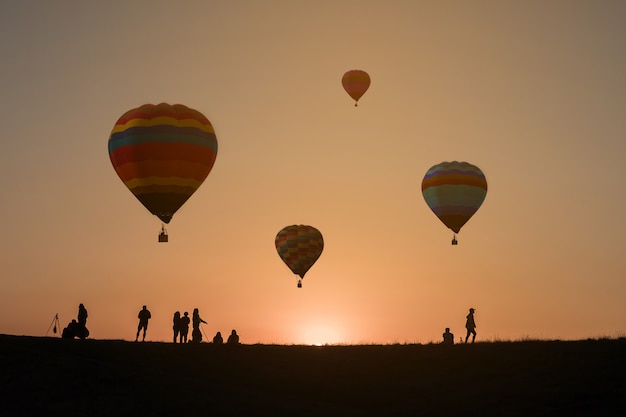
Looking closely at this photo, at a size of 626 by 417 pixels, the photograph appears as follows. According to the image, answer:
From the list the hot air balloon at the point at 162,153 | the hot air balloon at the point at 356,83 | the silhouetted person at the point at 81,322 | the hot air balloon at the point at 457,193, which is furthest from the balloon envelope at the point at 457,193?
the silhouetted person at the point at 81,322

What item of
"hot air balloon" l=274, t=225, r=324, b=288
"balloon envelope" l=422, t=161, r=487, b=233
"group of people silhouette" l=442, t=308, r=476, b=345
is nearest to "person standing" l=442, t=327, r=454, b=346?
"group of people silhouette" l=442, t=308, r=476, b=345

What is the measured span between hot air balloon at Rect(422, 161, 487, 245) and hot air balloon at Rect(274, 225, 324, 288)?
555 inches

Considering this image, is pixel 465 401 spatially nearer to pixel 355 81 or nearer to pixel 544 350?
pixel 544 350

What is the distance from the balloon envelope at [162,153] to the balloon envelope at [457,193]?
22281mm

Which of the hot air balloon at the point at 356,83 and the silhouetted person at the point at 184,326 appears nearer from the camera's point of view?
the silhouetted person at the point at 184,326

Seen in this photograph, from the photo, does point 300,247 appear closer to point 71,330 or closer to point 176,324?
point 176,324

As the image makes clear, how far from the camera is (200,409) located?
39.8m

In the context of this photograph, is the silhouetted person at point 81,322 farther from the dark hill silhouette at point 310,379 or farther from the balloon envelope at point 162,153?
the balloon envelope at point 162,153

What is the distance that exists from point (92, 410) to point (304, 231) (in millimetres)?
54917

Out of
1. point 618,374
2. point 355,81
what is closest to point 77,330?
point 618,374

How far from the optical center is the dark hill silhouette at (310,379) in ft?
130

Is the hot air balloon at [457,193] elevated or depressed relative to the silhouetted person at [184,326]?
elevated

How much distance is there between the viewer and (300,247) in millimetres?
92188

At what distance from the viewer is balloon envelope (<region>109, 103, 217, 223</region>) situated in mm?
64875
